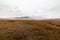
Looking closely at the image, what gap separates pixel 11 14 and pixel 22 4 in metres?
0.14

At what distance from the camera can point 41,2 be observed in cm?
86

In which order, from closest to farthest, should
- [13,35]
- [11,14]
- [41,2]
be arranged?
[13,35]
[11,14]
[41,2]

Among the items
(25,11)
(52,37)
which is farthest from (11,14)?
(52,37)

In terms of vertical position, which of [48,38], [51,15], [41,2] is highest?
[41,2]

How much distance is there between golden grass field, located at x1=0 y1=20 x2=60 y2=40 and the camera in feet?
1.57

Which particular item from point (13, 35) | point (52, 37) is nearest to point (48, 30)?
point (52, 37)

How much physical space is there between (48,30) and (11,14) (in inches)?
12.8

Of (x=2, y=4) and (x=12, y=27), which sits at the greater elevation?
(x=2, y=4)

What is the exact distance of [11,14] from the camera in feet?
2.47

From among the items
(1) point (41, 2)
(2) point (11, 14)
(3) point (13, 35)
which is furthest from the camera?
(1) point (41, 2)

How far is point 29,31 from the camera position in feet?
1.62

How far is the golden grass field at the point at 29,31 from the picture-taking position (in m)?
0.48

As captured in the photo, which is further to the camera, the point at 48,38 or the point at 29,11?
the point at 29,11

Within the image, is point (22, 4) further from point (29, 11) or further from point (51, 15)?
point (51, 15)
